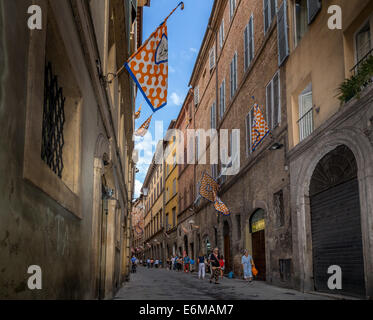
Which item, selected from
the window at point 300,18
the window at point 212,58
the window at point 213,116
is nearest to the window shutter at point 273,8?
the window at point 300,18

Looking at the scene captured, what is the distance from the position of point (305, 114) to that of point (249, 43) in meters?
7.91

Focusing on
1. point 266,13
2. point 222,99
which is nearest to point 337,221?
point 266,13

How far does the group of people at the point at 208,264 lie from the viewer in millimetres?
16812

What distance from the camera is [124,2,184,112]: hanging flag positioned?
7.29m

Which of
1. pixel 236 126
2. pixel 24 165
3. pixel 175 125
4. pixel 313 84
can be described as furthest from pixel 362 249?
pixel 175 125

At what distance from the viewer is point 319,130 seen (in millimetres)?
11742

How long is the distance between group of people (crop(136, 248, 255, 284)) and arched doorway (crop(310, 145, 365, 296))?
14.5 feet

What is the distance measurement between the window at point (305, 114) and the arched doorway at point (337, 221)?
4.60 feet

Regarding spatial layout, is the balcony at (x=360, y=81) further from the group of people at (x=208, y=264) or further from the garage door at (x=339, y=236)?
the group of people at (x=208, y=264)

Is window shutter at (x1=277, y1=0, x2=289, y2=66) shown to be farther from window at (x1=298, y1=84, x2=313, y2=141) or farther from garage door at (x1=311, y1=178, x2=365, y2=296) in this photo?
garage door at (x1=311, y1=178, x2=365, y2=296)

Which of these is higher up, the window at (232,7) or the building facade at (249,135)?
the window at (232,7)
